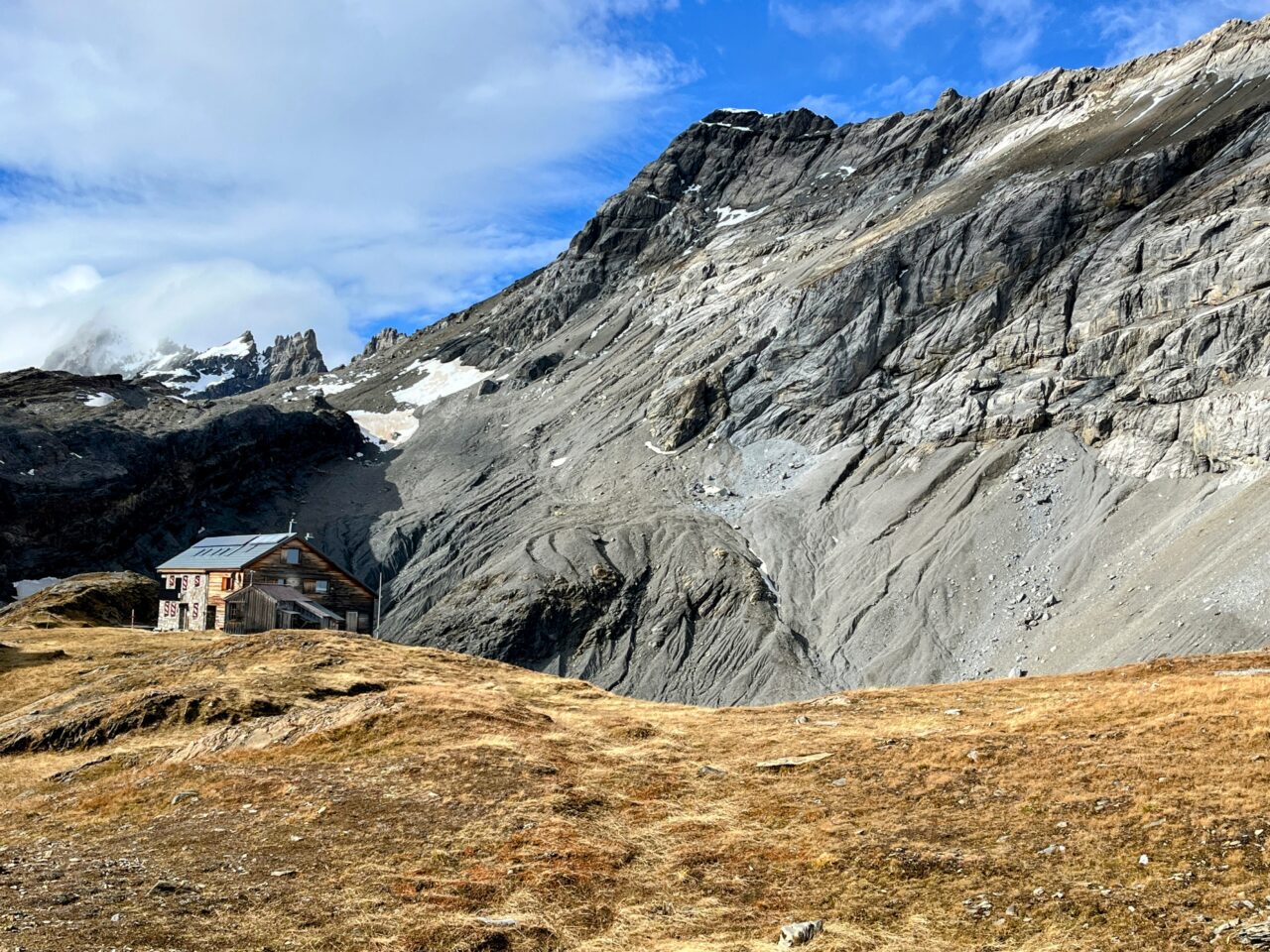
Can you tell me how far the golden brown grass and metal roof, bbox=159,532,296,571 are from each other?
112 ft

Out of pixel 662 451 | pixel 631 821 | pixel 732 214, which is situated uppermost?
pixel 732 214

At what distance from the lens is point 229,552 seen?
71625mm

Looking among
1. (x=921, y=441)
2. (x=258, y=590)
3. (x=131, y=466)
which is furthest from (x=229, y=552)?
(x=131, y=466)

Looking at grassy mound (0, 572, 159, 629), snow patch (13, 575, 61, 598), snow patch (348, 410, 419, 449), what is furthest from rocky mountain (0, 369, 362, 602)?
grassy mound (0, 572, 159, 629)

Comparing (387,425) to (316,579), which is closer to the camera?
(316,579)

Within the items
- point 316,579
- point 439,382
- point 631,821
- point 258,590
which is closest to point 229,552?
point 316,579

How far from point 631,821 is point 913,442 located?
82.6m

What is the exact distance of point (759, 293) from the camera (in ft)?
441

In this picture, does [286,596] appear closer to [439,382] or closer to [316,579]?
[316,579]

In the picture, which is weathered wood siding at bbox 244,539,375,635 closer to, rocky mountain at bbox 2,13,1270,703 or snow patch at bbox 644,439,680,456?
rocky mountain at bbox 2,13,1270,703

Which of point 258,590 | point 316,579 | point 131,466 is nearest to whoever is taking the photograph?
point 258,590

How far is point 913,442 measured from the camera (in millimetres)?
98562

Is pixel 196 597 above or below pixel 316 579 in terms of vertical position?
below

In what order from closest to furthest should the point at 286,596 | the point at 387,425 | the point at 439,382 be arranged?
the point at 286,596 → the point at 387,425 → the point at 439,382
